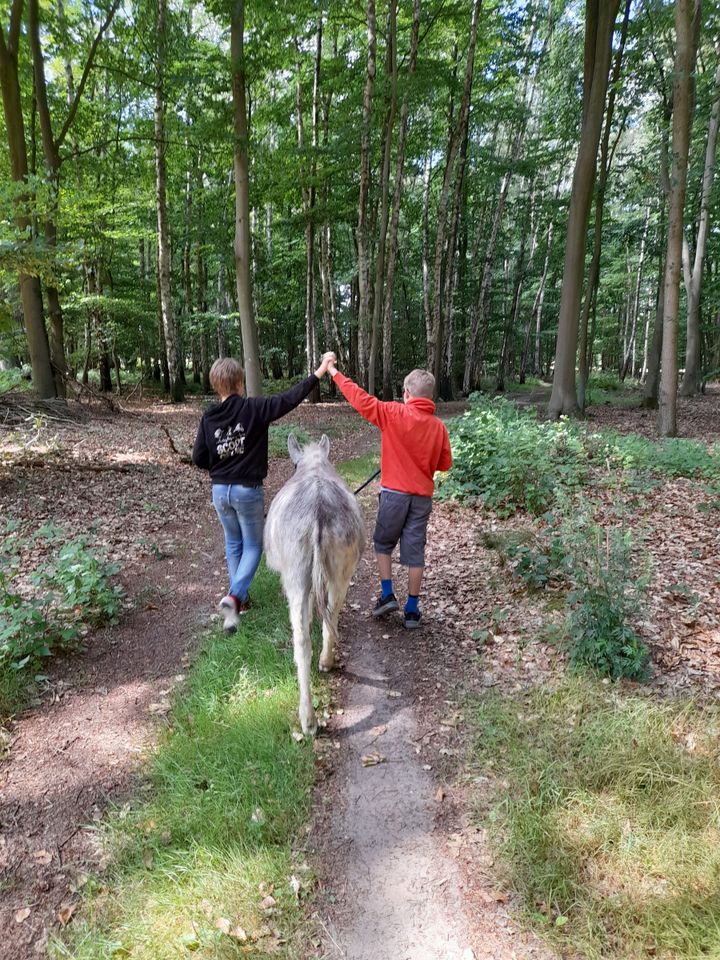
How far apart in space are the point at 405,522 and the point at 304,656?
1585 millimetres

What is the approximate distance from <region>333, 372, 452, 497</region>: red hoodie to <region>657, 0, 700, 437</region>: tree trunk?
8139 millimetres

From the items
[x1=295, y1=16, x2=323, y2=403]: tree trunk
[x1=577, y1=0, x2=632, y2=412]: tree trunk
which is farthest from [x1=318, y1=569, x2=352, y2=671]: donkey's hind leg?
[x1=295, y1=16, x2=323, y2=403]: tree trunk

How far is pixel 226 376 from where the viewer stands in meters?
4.46

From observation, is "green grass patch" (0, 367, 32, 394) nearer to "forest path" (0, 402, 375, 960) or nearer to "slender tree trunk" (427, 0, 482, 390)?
"forest path" (0, 402, 375, 960)

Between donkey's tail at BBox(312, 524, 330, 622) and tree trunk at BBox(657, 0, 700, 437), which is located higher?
tree trunk at BBox(657, 0, 700, 437)

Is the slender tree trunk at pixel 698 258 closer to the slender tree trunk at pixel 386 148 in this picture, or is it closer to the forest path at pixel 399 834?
the slender tree trunk at pixel 386 148

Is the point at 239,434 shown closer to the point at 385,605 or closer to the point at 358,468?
the point at 385,605

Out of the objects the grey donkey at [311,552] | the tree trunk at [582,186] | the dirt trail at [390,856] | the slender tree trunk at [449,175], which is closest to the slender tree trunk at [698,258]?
the tree trunk at [582,186]

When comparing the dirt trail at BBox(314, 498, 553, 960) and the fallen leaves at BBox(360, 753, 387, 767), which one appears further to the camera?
the fallen leaves at BBox(360, 753, 387, 767)

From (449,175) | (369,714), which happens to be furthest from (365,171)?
(369,714)

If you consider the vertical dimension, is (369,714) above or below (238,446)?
below

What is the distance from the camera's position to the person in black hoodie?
443 centimetres

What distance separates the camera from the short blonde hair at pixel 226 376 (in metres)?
4.47

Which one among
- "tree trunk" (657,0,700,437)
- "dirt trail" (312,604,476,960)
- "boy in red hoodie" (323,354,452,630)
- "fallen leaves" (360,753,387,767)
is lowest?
"dirt trail" (312,604,476,960)
